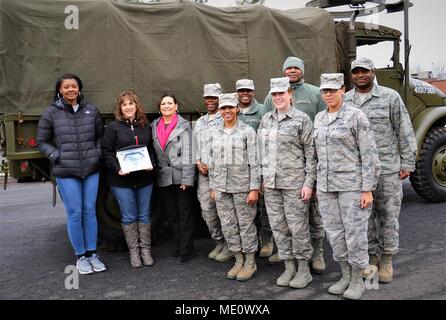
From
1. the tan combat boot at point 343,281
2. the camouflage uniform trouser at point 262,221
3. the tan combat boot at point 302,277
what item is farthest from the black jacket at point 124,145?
the tan combat boot at point 343,281

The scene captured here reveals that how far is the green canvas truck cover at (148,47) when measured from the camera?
4469 mm

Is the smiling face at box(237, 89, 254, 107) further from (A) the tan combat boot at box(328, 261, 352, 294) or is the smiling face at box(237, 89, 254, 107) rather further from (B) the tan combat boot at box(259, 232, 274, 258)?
(A) the tan combat boot at box(328, 261, 352, 294)

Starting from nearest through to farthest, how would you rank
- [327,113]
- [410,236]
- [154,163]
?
[327,113]
[154,163]
[410,236]

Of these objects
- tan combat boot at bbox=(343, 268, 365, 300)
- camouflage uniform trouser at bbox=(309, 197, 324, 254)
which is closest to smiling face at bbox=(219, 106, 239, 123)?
camouflage uniform trouser at bbox=(309, 197, 324, 254)

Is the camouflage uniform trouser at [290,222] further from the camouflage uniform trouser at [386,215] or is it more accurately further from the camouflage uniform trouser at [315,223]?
the camouflage uniform trouser at [386,215]

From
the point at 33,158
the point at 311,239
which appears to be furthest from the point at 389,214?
→ the point at 33,158

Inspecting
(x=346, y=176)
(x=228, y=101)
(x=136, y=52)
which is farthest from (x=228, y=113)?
(x=136, y=52)

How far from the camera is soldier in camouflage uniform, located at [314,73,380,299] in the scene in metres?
3.48

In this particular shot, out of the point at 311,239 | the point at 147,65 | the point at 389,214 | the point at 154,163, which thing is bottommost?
the point at 311,239

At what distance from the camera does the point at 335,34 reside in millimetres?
5887

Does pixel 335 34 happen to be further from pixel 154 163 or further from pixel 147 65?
pixel 154 163
